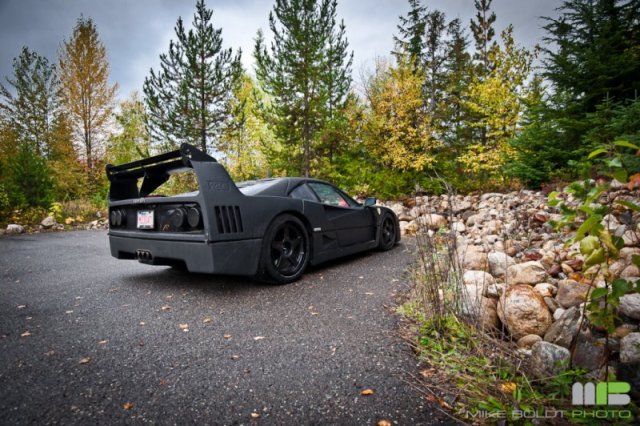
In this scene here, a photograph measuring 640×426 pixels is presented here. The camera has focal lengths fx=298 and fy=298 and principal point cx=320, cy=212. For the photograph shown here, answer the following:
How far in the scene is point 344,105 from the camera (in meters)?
13.1

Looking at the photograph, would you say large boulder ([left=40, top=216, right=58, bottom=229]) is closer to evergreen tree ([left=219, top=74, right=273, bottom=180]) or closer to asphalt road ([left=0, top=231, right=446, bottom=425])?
evergreen tree ([left=219, top=74, right=273, bottom=180])

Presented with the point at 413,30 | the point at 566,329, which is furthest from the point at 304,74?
the point at 566,329

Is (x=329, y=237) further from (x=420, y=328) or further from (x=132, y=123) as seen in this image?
(x=132, y=123)

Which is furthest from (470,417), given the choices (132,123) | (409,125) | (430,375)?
(132,123)

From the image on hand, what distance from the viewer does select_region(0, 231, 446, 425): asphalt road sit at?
53.1 inches

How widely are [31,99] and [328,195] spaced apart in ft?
76.4

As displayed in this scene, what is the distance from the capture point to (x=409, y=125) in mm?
11711

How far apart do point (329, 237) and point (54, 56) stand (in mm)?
22836

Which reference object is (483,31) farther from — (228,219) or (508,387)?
(508,387)

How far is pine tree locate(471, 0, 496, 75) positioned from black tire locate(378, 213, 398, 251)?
55.4 ft

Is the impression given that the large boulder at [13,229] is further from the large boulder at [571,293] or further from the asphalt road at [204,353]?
the large boulder at [571,293]

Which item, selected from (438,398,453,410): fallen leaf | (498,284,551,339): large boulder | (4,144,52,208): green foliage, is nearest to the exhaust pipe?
(438,398,453,410): fallen leaf

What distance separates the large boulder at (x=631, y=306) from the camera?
74.2 inches

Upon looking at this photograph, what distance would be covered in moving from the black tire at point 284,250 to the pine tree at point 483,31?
19172 millimetres
